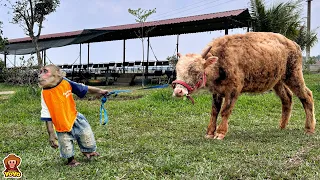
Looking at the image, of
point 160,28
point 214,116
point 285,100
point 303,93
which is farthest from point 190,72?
point 160,28

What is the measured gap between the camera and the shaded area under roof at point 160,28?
48.5ft

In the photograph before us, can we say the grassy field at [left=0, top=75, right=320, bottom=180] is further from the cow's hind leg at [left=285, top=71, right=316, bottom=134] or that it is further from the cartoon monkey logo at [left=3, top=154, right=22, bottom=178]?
the cartoon monkey logo at [left=3, top=154, right=22, bottom=178]

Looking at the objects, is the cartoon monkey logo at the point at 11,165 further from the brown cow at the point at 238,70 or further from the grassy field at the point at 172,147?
the brown cow at the point at 238,70

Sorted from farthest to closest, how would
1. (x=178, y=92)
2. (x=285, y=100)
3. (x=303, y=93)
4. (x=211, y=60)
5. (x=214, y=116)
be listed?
1. (x=285, y=100)
2. (x=303, y=93)
3. (x=214, y=116)
4. (x=211, y=60)
5. (x=178, y=92)

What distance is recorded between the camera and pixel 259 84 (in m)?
5.82

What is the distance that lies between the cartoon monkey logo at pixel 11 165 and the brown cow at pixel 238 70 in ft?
6.79

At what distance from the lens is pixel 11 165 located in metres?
3.29

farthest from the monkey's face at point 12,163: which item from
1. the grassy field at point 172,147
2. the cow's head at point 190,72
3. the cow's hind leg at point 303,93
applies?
the cow's hind leg at point 303,93

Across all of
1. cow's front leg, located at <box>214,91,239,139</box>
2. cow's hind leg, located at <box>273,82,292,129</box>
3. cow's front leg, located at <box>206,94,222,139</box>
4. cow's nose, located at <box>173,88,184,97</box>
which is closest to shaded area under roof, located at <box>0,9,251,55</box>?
cow's hind leg, located at <box>273,82,292,129</box>

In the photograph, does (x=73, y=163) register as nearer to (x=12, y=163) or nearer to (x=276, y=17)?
(x=12, y=163)

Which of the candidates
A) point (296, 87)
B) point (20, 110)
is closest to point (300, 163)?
point (296, 87)

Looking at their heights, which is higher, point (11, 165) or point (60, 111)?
point (60, 111)

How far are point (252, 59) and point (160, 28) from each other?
13.3 meters

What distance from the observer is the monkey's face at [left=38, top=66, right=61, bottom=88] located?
154 inches
